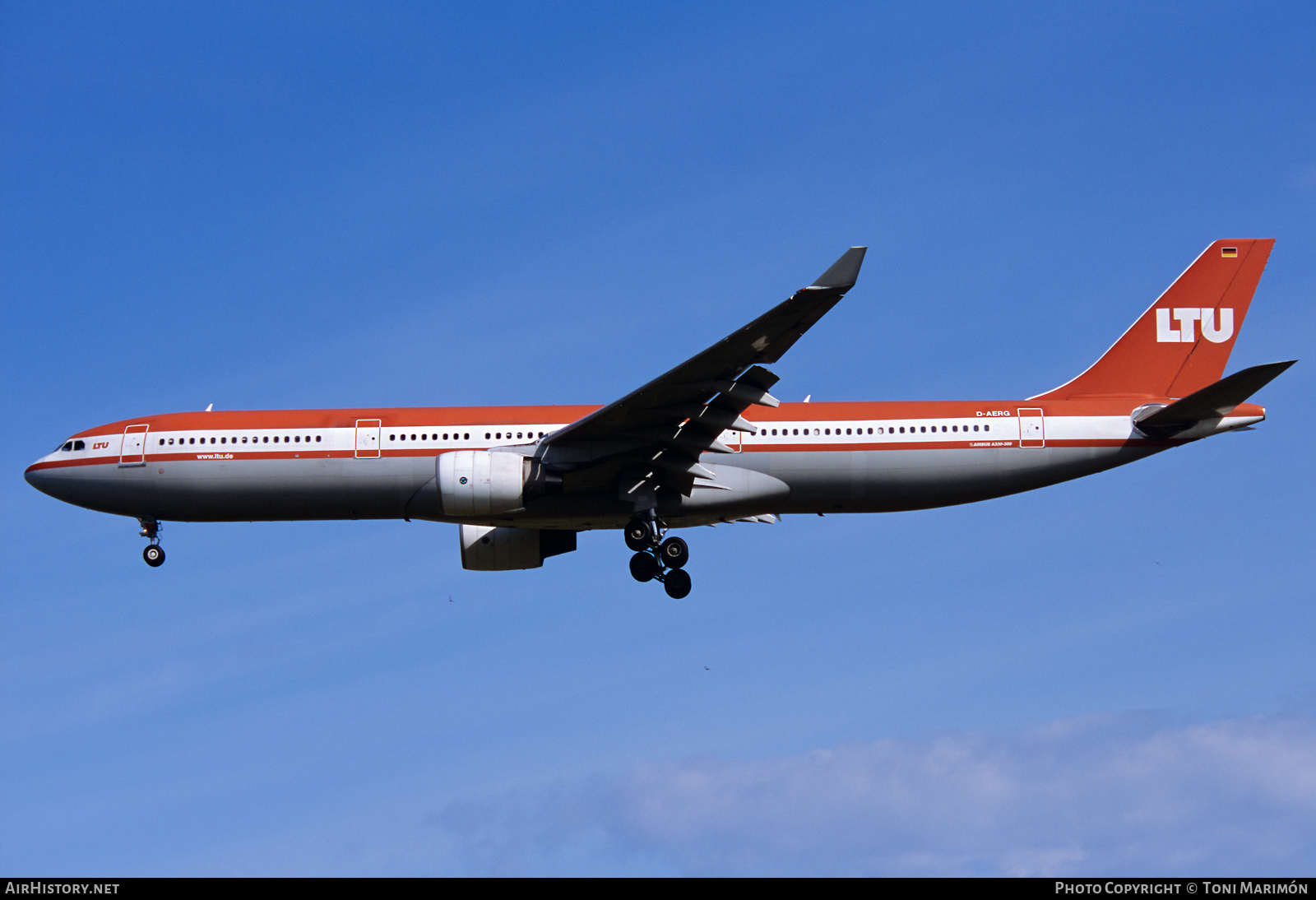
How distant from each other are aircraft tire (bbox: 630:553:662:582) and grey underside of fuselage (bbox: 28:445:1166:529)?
84 centimetres

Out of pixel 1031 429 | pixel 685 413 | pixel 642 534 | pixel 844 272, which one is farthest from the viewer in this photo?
pixel 1031 429

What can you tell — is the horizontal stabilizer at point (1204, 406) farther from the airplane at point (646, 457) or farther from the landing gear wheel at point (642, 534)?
the landing gear wheel at point (642, 534)

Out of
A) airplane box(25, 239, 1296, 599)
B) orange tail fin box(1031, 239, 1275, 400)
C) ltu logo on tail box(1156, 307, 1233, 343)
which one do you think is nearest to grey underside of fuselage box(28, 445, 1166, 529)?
airplane box(25, 239, 1296, 599)

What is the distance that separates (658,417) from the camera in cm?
2472

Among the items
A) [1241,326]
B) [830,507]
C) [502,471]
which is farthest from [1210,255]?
[502,471]

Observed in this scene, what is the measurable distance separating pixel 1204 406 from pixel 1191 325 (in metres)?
3.56

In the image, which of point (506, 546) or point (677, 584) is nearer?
point (677, 584)

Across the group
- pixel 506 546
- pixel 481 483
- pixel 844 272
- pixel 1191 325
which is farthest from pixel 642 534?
pixel 1191 325

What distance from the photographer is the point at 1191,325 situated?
28.5 m

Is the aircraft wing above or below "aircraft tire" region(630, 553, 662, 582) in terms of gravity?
above

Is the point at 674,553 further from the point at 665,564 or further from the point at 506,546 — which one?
the point at 506,546

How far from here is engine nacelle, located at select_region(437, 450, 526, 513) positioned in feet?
81.1

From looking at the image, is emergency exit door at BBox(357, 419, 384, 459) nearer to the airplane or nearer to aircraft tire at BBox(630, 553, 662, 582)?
the airplane
